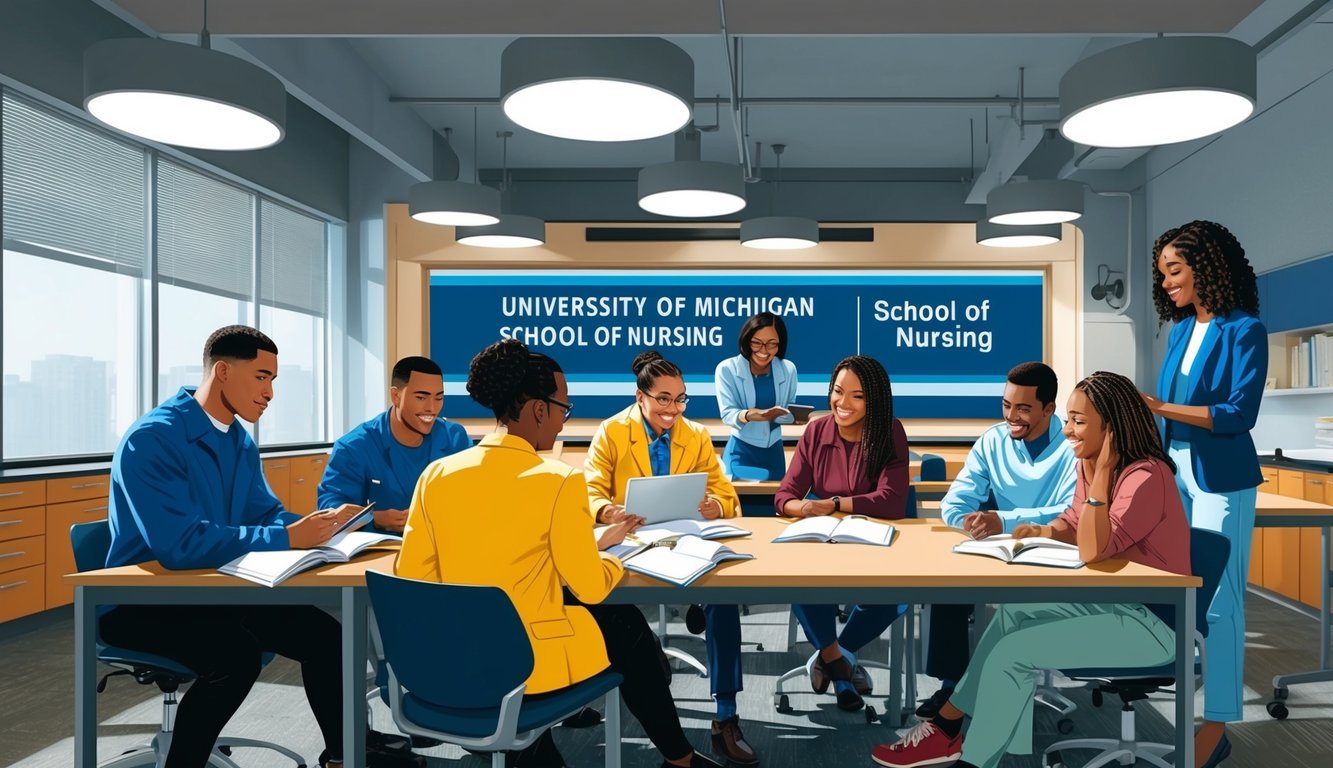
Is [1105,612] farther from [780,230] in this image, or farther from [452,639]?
[780,230]

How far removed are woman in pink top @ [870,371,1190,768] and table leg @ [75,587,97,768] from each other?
216cm

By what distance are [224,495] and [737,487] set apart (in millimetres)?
2109

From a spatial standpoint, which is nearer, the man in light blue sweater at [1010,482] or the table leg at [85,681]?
the table leg at [85,681]

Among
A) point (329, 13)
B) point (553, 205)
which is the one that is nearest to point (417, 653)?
point (329, 13)

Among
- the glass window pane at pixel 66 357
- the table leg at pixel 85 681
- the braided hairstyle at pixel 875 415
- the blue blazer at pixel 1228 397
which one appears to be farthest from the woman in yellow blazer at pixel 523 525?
the glass window pane at pixel 66 357

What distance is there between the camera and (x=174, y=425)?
2309 mm

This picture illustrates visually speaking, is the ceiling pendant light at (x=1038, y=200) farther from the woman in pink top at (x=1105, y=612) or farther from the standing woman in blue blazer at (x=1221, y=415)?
the woman in pink top at (x=1105, y=612)

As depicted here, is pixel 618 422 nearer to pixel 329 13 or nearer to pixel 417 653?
pixel 417 653

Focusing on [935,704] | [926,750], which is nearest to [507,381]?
[926,750]

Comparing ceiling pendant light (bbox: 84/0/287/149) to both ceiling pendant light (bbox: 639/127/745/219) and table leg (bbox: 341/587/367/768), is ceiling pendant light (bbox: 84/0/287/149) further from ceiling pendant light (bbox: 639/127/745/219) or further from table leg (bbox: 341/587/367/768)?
ceiling pendant light (bbox: 639/127/745/219)

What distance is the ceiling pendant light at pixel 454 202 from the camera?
17.5 feet

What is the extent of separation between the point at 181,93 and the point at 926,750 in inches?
111

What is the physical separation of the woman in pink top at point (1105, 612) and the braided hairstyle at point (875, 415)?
93 cm

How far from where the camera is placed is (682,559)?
225 cm
